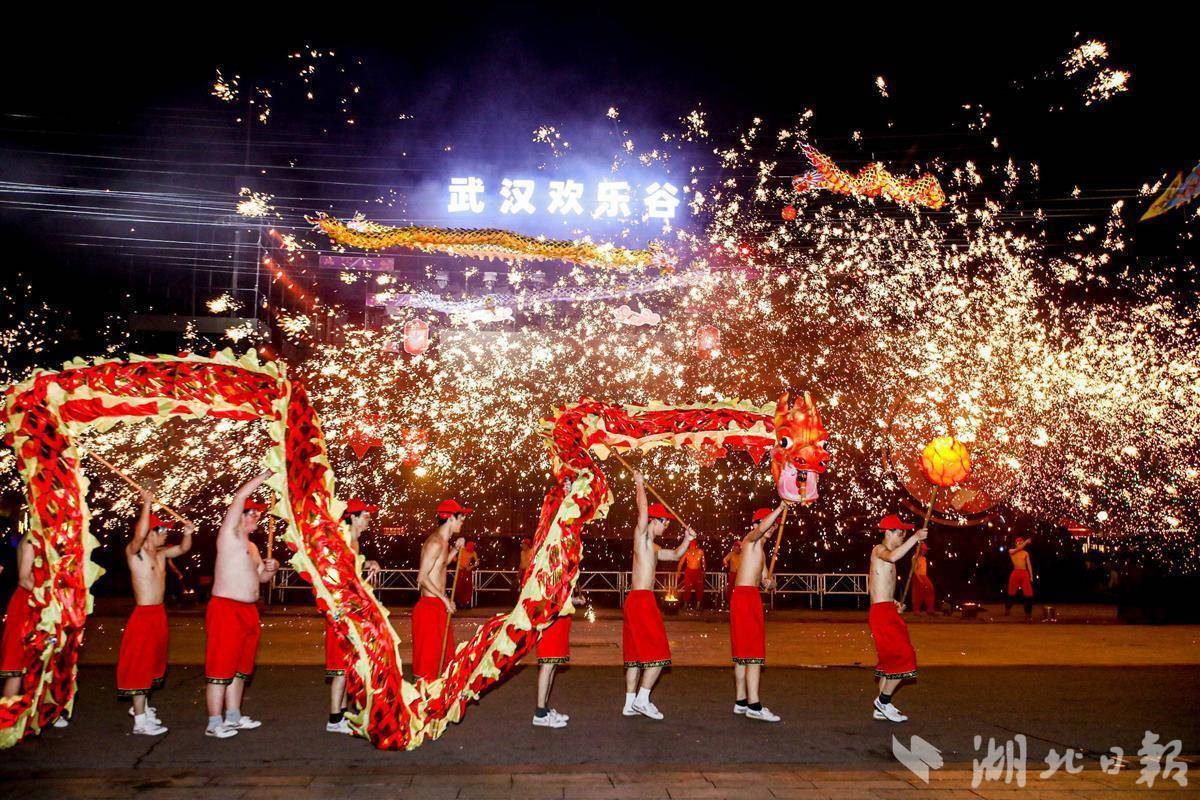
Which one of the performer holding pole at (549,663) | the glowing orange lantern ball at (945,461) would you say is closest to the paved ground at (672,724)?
the performer holding pole at (549,663)

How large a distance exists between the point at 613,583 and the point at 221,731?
10.1 meters

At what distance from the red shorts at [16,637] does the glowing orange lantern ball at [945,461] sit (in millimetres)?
7845

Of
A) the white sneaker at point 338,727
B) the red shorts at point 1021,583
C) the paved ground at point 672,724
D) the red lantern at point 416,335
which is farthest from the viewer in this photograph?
the red lantern at point 416,335

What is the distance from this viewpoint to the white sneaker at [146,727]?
5098 mm

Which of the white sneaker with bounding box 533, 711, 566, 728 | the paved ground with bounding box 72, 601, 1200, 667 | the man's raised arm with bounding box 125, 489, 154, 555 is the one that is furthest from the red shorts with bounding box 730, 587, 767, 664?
the man's raised arm with bounding box 125, 489, 154, 555

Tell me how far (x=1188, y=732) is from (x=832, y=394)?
11.3 meters

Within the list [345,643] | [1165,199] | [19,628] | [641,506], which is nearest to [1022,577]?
[1165,199]

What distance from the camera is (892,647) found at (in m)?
5.99

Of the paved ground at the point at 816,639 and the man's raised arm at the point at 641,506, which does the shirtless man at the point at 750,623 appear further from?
the paved ground at the point at 816,639

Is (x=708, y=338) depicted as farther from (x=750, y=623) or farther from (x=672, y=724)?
(x=672, y=724)

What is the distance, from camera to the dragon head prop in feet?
18.7

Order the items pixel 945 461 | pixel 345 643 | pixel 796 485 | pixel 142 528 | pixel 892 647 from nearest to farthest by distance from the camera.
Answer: pixel 345 643, pixel 142 528, pixel 796 485, pixel 892 647, pixel 945 461

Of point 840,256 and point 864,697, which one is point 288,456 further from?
point 840,256

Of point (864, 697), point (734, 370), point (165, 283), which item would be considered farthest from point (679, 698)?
point (165, 283)
